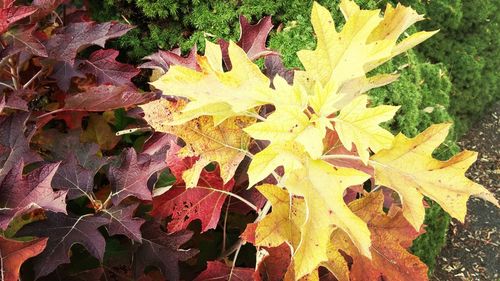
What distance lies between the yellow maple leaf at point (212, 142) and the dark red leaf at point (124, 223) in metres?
0.11

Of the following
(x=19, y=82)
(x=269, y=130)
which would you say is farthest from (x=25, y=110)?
(x=269, y=130)

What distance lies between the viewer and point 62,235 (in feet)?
3.13

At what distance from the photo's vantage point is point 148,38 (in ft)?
6.92

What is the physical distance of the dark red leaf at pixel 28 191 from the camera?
87 centimetres

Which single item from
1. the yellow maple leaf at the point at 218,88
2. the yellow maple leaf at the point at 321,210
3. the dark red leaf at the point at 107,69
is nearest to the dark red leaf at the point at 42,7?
the dark red leaf at the point at 107,69

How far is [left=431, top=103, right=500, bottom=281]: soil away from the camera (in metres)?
3.15

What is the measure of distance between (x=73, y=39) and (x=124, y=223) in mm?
547

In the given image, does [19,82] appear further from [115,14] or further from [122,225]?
[115,14]

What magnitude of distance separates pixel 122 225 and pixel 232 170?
0.21 m

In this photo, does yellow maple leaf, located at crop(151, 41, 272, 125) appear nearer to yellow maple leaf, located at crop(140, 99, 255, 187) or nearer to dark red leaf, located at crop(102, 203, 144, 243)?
yellow maple leaf, located at crop(140, 99, 255, 187)

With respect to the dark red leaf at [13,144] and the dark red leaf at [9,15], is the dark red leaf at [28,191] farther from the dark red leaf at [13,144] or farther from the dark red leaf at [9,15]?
the dark red leaf at [9,15]

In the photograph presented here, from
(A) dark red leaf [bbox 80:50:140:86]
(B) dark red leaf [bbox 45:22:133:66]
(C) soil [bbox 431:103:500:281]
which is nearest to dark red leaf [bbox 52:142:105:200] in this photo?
(B) dark red leaf [bbox 45:22:133:66]

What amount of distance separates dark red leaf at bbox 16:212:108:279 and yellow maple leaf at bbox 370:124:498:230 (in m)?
0.47

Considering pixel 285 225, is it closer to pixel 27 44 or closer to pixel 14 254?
pixel 14 254
